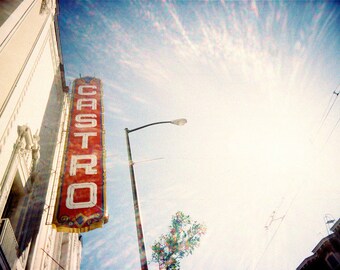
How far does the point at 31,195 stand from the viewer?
1039 cm

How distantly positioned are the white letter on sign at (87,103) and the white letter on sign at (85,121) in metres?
0.74

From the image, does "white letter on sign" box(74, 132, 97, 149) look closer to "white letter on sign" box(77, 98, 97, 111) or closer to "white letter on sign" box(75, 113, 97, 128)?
"white letter on sign" box(75, 113, 97, 128)

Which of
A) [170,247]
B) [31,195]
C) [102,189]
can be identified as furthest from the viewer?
[170,247]

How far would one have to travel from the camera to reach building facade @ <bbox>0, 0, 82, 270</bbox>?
7473 mm

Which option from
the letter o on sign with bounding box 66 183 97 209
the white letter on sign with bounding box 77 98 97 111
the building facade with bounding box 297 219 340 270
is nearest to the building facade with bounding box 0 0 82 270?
the letter o on sign with bounding box 66 183 97 209

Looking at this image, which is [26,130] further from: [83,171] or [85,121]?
[85,121]

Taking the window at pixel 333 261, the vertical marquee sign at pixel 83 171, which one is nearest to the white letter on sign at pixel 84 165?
the vertical marquee sign at pixel 83 171

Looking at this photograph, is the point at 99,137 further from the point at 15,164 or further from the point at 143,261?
the point at 143,261

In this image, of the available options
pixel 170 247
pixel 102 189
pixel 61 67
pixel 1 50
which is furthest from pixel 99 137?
pixel 170 247

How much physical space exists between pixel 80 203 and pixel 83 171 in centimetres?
162

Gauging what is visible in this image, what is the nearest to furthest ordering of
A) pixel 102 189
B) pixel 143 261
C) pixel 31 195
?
pixel 143 261 < pixel 102 189 < pixel 31 195

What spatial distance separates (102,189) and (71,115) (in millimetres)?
5403

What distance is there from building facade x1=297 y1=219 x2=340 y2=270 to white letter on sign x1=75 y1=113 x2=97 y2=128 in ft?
83.4

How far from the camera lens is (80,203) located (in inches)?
326
